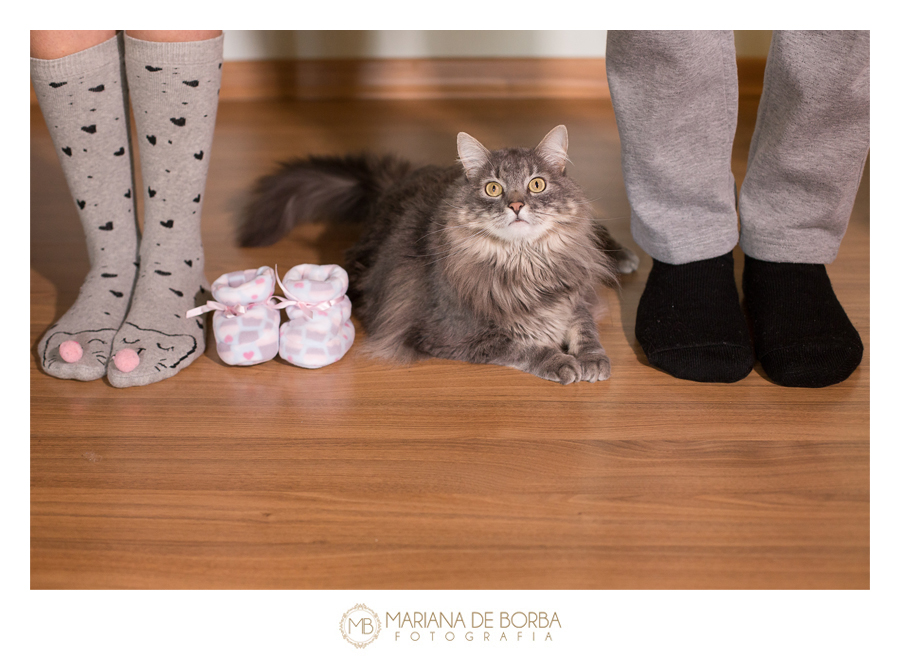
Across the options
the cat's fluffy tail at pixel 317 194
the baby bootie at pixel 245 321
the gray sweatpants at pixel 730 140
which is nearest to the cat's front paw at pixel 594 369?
the gray sweatpants at pixel 730 140

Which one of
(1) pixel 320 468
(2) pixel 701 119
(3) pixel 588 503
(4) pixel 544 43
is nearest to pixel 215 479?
(1) pixel 320 468

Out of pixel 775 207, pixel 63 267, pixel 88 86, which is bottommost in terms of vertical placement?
pixel 63 267

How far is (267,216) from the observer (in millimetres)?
1918

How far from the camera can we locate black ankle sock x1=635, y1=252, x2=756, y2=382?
1.42 metres

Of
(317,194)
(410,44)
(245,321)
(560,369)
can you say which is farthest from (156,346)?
(410,44)

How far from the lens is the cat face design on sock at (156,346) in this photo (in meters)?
1.44

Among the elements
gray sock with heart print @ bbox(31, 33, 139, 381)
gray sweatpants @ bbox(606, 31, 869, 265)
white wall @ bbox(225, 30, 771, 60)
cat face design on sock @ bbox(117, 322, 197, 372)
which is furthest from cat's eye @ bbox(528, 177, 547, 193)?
white wall @ bbox(225, 30, 771, 60)

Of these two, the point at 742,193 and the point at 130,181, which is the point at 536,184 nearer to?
the point at 742,193

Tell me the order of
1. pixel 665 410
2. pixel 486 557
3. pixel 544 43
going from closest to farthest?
pixel 486 557
pixel 665 410
pixel 544 43

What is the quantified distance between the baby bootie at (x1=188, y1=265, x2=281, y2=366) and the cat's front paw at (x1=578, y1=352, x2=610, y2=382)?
618 millimetres

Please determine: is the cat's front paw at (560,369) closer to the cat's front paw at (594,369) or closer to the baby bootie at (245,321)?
the cat's front paw at (594,369)

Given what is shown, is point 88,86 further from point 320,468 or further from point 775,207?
point 775,207

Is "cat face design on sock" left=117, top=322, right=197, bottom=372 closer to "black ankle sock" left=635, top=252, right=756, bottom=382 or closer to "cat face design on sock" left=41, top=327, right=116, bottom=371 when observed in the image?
"cat face design on sock" left=41, top=327, right=116, bottom=371

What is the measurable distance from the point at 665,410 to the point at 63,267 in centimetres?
149
